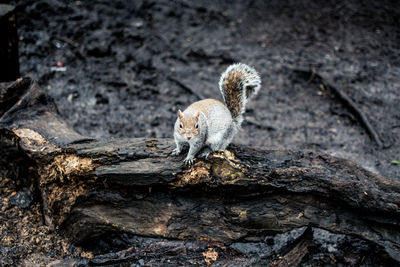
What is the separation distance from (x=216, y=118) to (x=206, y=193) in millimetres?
741

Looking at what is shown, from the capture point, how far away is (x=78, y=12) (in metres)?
6.69

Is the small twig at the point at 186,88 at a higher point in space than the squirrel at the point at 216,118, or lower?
lower

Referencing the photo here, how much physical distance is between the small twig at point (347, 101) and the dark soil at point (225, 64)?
0.05m

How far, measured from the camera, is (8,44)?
3.92 metres

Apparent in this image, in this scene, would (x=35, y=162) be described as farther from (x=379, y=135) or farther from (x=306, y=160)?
(x=379, y=135)

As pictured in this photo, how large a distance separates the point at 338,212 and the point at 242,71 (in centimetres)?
157

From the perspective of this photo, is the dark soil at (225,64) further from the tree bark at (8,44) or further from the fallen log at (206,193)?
the tree bark at (8,44)

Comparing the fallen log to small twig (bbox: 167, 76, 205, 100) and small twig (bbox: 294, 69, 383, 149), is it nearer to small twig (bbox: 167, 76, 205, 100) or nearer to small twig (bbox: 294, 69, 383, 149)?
small twig (bbox: 294, 69, 383, 149)

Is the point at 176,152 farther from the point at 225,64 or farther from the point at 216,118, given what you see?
the point at 225,64

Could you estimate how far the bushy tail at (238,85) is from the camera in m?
3.33

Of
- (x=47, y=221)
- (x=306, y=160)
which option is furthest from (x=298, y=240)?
(x=47, y=221)

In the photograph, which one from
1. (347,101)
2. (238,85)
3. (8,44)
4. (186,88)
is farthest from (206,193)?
(347,101)

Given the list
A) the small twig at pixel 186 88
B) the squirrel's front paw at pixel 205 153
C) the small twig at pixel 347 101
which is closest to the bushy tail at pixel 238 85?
the squirrel's front paw at pixel 205 153

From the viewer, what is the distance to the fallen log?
269 cm
